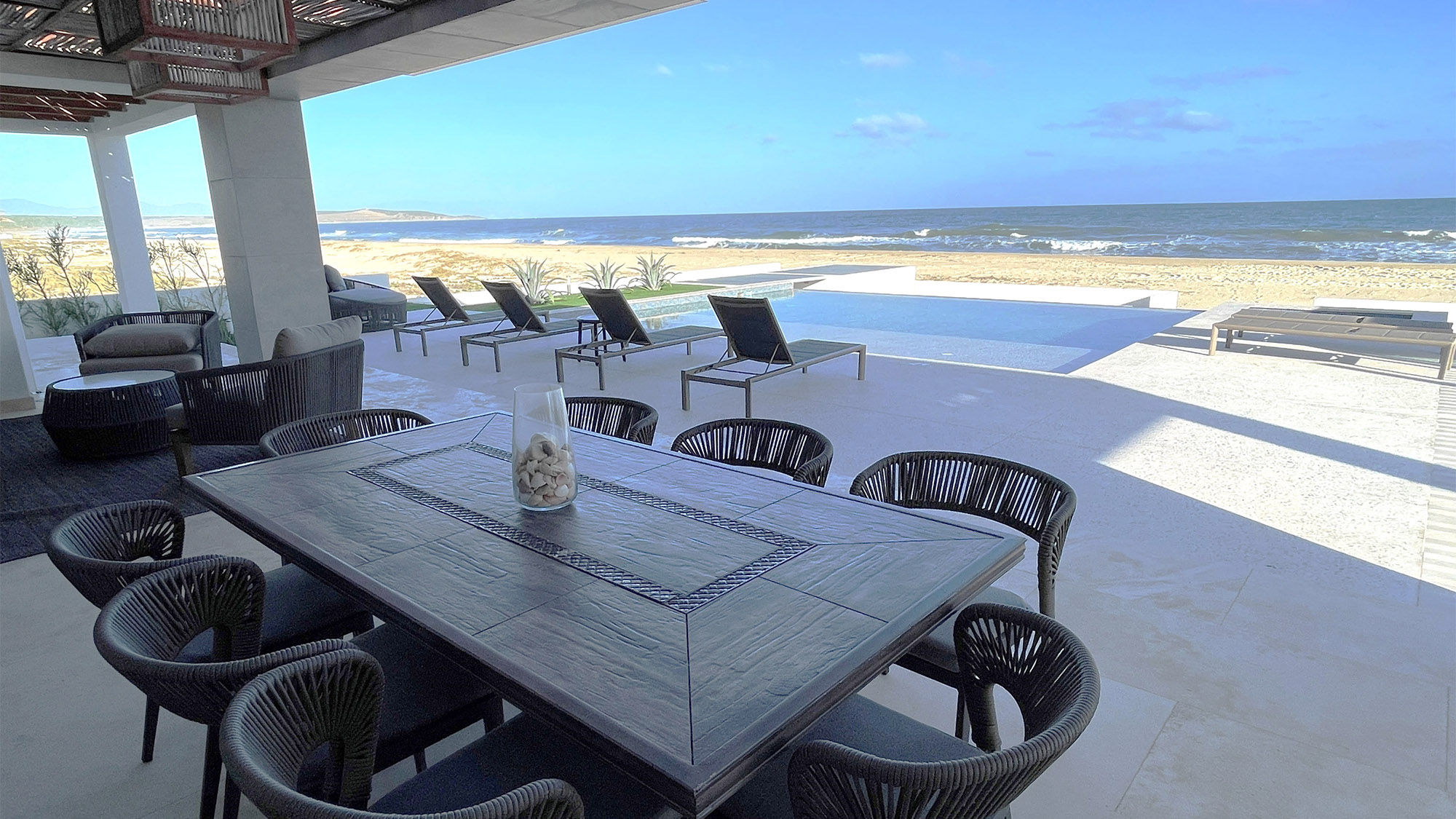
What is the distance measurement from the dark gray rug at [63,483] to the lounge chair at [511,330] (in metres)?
2.47

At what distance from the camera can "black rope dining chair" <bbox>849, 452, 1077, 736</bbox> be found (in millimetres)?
1773

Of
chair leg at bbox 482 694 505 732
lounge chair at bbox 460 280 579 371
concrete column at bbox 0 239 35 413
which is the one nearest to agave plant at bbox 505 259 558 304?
lounge chair at bbox 460 280 579 371

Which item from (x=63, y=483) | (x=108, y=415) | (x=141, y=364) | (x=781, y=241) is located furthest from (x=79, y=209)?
(x=781, y=241)

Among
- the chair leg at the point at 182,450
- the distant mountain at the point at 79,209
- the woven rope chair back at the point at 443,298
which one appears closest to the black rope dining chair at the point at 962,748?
the chair leg at the point at 182,450

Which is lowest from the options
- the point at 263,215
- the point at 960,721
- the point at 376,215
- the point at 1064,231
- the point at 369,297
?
the point at 960,721

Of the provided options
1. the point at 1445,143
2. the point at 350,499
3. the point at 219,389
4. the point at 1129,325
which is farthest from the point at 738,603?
the point at 1445,143

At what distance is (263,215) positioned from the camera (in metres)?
5.64

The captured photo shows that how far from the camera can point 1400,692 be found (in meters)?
2.00

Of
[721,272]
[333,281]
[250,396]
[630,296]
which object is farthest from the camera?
[721,272]

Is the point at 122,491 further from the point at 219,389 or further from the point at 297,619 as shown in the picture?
the point at 297,619

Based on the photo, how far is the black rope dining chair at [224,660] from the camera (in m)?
1.19

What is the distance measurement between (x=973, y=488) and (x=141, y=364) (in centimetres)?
568

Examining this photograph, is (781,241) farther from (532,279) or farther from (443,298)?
(443,298)

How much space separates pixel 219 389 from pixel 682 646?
3384 mm
